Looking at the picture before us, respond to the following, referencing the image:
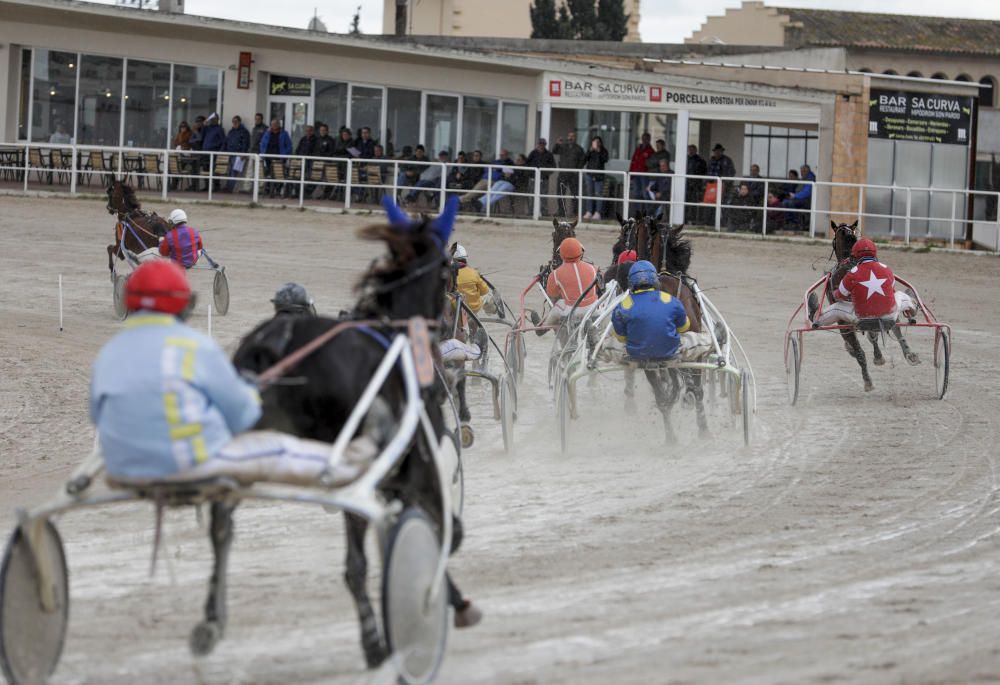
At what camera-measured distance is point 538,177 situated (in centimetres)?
2570

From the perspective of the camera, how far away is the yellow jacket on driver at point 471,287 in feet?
42.3

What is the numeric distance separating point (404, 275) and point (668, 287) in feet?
21.0

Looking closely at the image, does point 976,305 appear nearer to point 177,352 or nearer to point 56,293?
point 56,293

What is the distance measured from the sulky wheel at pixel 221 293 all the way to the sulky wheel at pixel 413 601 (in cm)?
1305

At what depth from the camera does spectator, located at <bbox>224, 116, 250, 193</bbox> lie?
1110 inches

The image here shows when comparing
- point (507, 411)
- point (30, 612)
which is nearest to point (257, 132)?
point (507, 411)

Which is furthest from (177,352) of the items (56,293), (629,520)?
(56,293)

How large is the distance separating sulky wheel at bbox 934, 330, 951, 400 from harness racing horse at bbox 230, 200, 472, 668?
343 inches

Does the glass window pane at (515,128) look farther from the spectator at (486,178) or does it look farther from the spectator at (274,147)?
the spectator at (274,147)

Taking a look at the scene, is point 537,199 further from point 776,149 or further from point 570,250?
point 570,250

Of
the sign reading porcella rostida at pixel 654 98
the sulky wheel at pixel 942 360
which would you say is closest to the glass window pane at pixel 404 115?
the sign reading porcella rostida at pixel 654 98

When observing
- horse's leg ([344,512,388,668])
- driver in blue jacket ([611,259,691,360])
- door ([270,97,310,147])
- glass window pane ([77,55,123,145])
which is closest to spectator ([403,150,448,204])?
door ([270,97,310,147])

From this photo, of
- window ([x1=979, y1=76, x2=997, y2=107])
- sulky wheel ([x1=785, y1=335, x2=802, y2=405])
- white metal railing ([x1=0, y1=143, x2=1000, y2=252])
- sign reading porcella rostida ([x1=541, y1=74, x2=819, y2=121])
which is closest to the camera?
A: sulky wheel ([x1=785, y1=335, x2=802, y2=405])

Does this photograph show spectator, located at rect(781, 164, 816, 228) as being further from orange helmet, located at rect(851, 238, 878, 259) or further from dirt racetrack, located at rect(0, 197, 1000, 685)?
orange helmet, located at rect(851, 238, 878, 259)
